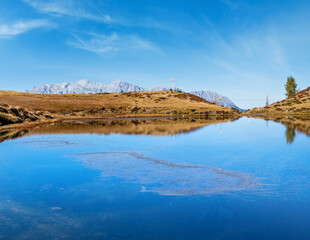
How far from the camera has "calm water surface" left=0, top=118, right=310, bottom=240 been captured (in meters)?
9.31

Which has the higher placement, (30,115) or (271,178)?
(30,115)

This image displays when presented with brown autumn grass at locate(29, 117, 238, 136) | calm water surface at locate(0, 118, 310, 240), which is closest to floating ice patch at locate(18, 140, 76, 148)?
calm water surface at locate(0, 118, 310, 240)

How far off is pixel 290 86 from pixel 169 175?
176068mm

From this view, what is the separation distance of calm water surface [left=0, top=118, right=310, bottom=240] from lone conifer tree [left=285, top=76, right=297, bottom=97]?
533ft

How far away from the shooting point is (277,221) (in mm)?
9836

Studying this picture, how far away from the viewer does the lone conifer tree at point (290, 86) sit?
16645 cm

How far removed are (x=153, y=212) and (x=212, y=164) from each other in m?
9.57

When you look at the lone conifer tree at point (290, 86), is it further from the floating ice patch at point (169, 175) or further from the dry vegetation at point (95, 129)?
the floating ice patch at point (169, 175)

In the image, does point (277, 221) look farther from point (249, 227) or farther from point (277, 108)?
point (277, 108)

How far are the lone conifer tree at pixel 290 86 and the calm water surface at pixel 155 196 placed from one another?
533 feet

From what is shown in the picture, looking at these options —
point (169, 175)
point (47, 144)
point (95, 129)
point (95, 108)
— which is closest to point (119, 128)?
point (95, 129)

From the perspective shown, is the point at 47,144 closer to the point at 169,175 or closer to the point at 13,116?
the point at 169,175

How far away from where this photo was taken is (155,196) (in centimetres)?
1269

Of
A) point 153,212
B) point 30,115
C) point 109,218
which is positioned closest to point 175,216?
point 153,212
